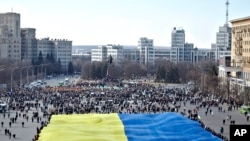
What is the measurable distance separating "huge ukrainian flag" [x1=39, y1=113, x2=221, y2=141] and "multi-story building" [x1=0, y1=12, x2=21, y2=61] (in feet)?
245

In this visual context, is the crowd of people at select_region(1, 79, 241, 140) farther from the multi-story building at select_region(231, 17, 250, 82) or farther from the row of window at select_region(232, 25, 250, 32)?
the row of window at select_region(232, 25, 250, 32)

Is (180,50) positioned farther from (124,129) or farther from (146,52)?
(124,129)

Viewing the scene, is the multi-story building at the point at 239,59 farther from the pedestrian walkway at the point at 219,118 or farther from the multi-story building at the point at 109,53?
the multi-story building at the point at 109,53

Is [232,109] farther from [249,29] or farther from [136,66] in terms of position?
[136,66]

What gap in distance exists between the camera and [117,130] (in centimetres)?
2678

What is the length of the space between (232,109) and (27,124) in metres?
20.8

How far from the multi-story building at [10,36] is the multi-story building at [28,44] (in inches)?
95.9

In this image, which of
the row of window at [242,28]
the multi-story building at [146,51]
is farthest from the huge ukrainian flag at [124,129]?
the multi-story building at [146,51]

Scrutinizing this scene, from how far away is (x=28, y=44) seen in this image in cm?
11419

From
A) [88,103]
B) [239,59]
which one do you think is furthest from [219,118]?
[239,59]

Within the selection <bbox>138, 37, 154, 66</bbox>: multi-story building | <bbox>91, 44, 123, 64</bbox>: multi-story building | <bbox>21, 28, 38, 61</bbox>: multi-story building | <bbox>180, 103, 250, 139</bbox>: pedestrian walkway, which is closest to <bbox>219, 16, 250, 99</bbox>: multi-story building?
<bbox>180, 103, 250, 139</bbox>: pedestrian walkway

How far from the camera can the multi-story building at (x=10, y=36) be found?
338ft

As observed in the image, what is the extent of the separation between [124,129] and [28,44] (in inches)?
3556

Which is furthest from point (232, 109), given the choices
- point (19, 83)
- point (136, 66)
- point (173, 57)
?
point (173, 57)
